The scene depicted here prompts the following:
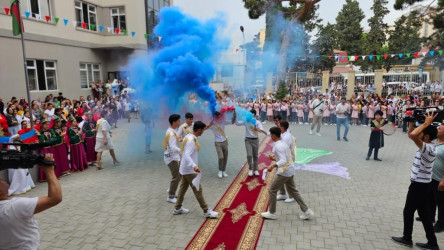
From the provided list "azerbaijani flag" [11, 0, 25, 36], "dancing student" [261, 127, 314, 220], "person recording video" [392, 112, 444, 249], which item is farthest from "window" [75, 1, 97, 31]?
"person recording video" [392, 112, 444, 249]

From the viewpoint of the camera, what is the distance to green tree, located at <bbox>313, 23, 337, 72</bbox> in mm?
24875

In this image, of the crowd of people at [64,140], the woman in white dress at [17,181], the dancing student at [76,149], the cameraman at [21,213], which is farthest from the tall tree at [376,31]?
the cameraman at [21,213]

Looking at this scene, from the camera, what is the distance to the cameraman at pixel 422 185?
4.08 m

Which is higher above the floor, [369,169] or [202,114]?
[202,114]

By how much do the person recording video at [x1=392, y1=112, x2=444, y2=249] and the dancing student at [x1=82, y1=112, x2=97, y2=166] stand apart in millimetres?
7928

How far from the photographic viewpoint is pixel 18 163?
2373mm

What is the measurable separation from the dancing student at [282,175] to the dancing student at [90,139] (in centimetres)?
590

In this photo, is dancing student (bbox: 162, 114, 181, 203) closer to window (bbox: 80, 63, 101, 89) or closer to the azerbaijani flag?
the azerbaijani flag

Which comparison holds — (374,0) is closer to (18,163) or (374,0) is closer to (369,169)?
(369,169)

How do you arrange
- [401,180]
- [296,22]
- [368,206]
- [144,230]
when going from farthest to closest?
[296,22], [401,180], [368,206], [144,230]

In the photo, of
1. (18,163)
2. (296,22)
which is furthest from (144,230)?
(296,22)

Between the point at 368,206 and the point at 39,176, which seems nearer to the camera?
the point at 368,206

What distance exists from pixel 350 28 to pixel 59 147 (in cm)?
2775

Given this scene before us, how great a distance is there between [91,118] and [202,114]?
3438 mm
